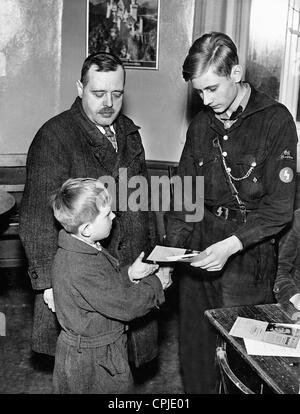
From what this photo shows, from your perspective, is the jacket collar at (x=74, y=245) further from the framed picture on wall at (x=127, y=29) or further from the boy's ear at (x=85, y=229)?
the framed picture on wall at (x=127, y=29)

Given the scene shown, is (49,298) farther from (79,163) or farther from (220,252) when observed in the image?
(220,252)

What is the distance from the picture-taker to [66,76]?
5793 millimetres

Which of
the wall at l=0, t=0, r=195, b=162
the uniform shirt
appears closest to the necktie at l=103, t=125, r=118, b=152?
the uniform shirt

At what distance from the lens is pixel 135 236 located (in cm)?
313

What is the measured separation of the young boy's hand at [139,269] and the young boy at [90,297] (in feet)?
0.18

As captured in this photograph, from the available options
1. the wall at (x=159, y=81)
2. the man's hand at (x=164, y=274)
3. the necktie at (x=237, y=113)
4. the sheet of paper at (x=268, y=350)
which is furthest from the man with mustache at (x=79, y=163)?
the wall at (x=159, y=81)

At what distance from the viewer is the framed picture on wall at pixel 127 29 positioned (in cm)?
561

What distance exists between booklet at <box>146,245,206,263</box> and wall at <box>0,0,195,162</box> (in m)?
3.15

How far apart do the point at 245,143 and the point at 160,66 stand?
3006 mm

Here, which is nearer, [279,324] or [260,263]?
[279,324]

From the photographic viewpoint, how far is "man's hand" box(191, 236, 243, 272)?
285 cm
